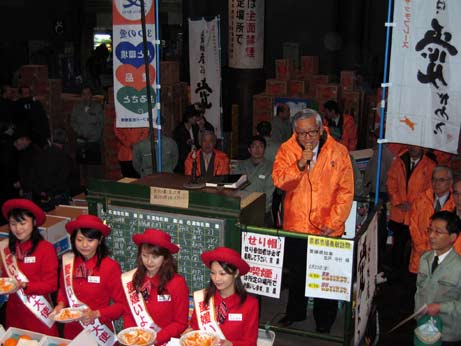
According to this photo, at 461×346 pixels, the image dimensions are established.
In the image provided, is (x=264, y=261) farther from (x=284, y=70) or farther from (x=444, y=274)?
(x=284, y=70)

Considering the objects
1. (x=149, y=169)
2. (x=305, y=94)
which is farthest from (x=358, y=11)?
(x=149, y=169)

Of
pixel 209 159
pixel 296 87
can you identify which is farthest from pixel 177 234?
pixel 296 87

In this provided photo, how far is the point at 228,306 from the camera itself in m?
4.18

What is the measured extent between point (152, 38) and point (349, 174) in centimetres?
299

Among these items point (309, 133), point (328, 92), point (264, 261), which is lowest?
point (264, 261)

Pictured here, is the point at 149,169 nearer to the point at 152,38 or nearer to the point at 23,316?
the point at 152,38

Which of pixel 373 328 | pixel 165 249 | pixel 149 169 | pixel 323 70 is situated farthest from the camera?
pixel 323 70

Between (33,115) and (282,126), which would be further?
(282,126)

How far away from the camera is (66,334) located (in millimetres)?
4734

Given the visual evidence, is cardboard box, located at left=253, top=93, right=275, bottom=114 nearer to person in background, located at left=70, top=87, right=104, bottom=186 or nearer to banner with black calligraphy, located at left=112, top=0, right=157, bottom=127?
person in background, located at left=70, top=87, right=104, bottom=186

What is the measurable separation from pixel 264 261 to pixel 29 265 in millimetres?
1880

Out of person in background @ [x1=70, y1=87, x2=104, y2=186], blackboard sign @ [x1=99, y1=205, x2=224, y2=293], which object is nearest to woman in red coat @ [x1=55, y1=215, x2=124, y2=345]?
blackboard sign @ [x1=99, y1=205, x2=224, y2=293]

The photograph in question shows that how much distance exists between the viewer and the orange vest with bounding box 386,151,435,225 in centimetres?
713

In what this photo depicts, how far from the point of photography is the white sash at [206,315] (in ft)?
13.8
